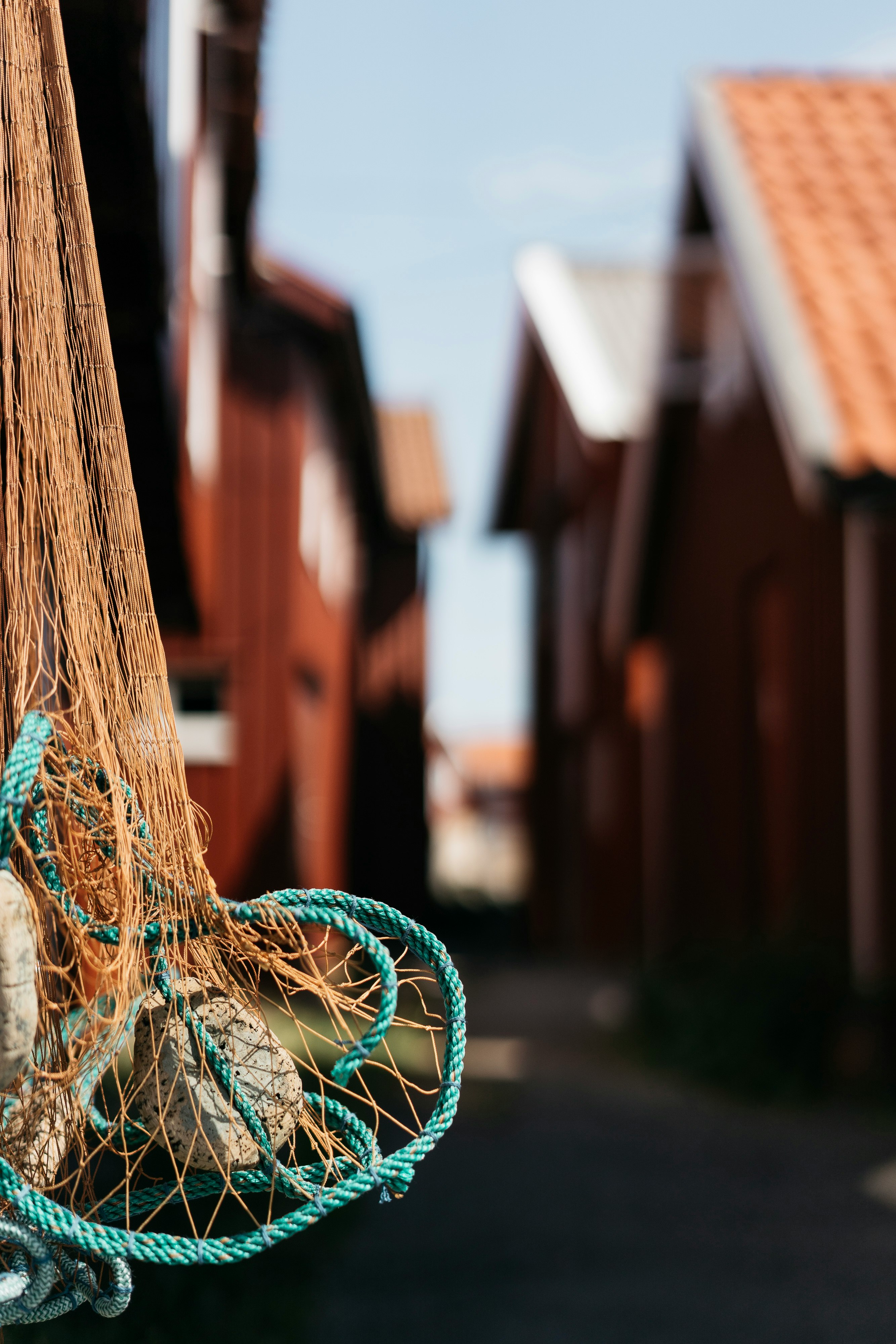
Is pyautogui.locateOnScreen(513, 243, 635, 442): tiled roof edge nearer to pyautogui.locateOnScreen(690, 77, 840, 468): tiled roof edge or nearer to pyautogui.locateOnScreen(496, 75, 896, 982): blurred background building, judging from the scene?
pyautogui.locateOnScreen(496, 75, 896, 982): blurred background building

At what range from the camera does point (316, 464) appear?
1216 centimetres

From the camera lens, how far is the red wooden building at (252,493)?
473cm

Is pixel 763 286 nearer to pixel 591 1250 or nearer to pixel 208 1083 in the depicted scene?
pixel 591 1250

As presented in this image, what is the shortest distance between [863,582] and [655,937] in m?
5.41

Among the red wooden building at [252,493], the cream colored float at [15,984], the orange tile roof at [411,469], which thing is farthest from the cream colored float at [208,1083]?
the orange tile roof at [411,469]

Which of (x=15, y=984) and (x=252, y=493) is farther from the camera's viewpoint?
(x=252, y=493)

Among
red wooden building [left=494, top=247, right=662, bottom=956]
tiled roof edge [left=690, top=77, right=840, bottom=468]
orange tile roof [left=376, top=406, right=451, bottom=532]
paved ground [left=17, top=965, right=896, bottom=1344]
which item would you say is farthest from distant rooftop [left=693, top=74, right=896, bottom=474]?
orange tile roof [left=376, top=406, right=451, bottom=532]

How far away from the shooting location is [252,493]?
10539mm

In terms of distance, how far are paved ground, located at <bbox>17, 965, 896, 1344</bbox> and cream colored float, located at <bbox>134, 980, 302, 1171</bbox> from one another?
5.66 ft

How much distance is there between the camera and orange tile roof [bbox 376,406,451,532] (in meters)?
16.2

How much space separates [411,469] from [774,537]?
890 cm

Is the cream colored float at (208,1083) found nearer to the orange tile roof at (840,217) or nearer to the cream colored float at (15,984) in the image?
the cream colored float at (15,984)

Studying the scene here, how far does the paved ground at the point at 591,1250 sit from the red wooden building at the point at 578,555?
670 centimetres

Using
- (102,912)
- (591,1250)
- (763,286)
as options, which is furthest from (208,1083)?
(763,286)
